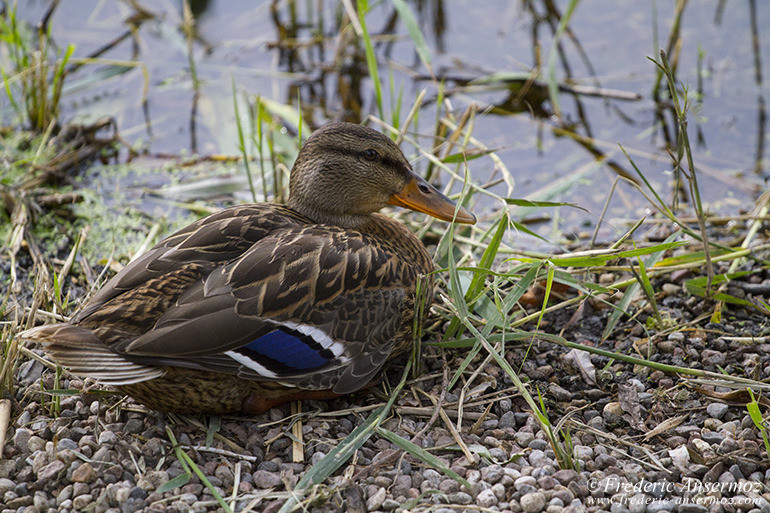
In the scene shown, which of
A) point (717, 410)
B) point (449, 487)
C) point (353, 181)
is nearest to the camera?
point (449, 487)

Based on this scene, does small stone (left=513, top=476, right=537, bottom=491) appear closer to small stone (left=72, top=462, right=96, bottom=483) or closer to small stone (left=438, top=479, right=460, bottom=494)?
small stone (left=438, top=479, right=460, bottom=494)

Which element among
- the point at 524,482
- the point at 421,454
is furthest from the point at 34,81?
the point at 524,482

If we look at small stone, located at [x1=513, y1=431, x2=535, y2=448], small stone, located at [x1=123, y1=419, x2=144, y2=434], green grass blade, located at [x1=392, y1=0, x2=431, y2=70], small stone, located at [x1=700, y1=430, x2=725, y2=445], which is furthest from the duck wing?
green grass blade, located at [x1=392, y1=0, x2=431, y2=70]

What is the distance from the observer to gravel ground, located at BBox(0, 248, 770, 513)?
2740mm

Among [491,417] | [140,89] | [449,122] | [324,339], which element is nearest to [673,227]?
[449,122]

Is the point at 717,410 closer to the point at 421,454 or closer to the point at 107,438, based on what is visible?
the point at 421,454

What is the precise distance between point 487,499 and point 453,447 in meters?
0.32

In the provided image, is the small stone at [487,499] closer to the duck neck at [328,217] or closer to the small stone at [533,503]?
the small stone at [533,503]

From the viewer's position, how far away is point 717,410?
125 inches

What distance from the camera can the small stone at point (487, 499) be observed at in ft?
8.89

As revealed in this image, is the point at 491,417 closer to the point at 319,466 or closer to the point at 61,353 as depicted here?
the point at 319,466

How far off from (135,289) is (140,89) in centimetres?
385

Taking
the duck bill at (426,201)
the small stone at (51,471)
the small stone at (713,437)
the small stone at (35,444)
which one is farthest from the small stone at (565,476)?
the small stone at (35,444)

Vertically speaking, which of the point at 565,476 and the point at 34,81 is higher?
the point at 34,81
